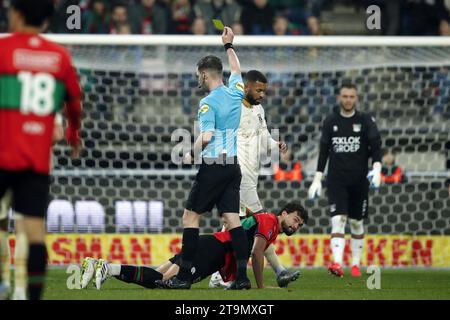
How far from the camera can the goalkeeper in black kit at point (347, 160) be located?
11094 millimetres

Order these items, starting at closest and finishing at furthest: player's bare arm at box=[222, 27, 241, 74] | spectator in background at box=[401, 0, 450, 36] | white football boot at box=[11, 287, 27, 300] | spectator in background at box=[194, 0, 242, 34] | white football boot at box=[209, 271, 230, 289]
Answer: white football boot at box=[11, 287, 27, 300], player's bare arm at box=[222, 27, 241, 74], white football boot at box=[209, 271, 230, 289], spectator in background at box=[194, 0, 242, 34], spectator in background at box=[401, 0, 450, 36]

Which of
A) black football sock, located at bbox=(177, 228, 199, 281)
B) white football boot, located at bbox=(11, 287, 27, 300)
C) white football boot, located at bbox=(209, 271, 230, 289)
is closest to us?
white football boot, located at bbox=(11, 287, 27, 300)

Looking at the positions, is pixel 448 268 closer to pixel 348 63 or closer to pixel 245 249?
pixel 348 63

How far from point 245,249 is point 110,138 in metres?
5.01

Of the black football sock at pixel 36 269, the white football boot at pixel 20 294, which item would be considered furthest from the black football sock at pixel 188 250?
the black football sock at pixel 36 269

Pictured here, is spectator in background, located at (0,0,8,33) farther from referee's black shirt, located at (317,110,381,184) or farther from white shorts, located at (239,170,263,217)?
white shorts, located at (239,170,263,217)

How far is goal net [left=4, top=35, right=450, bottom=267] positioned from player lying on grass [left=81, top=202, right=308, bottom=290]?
3681 millimetres

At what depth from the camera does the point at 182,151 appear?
43.8ft

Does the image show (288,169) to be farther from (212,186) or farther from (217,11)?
A: (212,186)

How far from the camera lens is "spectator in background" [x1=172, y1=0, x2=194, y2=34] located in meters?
15.6

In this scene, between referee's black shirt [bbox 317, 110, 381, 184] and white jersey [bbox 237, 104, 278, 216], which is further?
referee's black shirt [bbox 317, 110, 381, 184]

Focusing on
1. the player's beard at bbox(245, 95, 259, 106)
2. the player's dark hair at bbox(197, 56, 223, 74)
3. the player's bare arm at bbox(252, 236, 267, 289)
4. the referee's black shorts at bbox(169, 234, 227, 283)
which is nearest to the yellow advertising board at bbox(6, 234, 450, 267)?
the player's beard at bbox(245, 95, 259, 106)

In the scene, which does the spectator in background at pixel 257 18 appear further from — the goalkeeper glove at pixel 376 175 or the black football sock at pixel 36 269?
the black football sock at pixel 36 269

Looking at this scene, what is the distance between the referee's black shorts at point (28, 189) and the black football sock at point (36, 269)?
190mm
